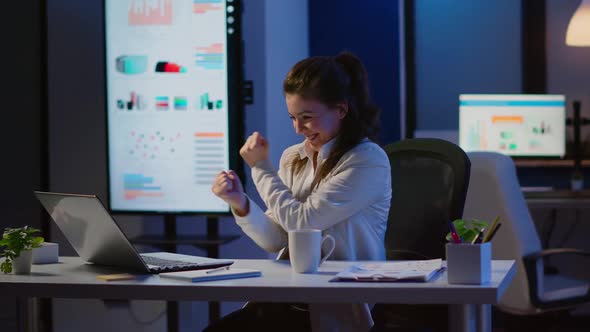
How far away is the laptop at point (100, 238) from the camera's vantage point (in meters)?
1.88

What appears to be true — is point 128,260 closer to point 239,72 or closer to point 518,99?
point 239,72

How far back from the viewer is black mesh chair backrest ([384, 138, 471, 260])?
2332mm

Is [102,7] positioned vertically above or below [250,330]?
above

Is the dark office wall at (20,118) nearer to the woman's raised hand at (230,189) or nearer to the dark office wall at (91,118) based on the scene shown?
the dark office wall at (91,118)

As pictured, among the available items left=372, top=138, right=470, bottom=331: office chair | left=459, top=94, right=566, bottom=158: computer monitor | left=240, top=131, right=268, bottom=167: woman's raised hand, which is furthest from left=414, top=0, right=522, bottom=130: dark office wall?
left=240, top=131, right=268, bottom=167: woman's raised hand

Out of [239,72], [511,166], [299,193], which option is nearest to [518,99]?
[511,166]

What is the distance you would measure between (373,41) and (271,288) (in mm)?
3291

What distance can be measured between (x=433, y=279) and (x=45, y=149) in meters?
2.40

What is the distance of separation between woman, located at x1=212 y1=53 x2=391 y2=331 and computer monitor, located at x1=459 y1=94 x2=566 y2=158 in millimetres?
2752

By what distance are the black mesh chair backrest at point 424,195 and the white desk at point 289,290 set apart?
41cm

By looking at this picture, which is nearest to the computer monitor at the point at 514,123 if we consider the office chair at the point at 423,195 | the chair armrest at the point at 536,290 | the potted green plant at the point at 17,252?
the chair armrest at the point at 536,290

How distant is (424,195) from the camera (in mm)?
2404

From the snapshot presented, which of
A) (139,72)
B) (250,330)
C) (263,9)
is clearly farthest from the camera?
(263,9)

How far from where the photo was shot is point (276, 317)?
2.13 metres
